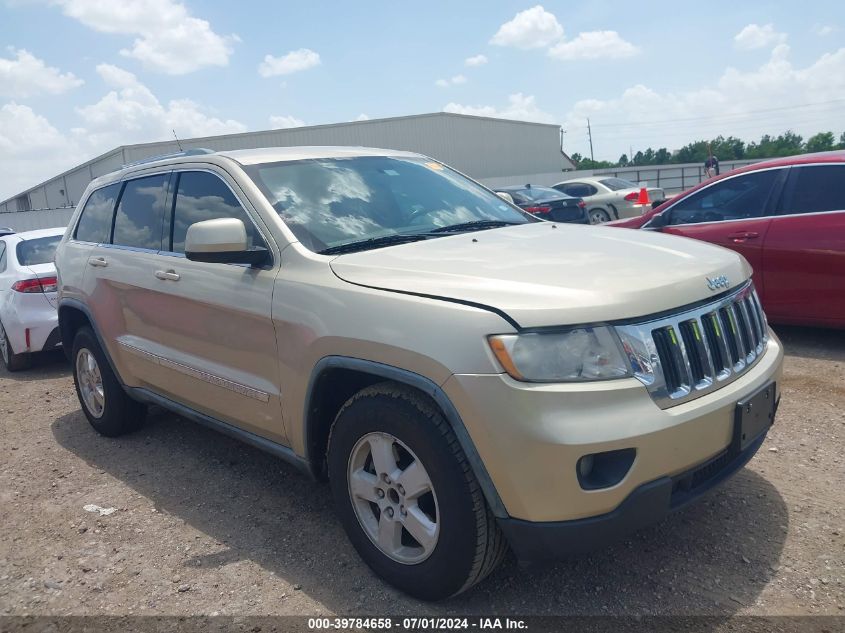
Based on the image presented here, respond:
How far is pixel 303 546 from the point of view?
3369 millimetres

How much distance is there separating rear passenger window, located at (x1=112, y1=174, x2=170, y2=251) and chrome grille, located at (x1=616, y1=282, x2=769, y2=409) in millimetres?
2897

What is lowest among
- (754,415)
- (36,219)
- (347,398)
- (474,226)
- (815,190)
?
(754,415)

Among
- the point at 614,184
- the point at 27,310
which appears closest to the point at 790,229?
the point at 27,310

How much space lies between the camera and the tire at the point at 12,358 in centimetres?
760

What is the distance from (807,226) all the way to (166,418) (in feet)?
17.1

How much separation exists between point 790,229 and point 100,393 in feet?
17.7

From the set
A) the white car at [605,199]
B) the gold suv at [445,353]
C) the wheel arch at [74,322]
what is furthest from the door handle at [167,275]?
the white car at [605,199]

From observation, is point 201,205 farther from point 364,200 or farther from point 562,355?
point 562,355

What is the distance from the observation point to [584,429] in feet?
7.54

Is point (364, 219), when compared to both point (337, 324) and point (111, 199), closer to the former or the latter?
point (337, 324)

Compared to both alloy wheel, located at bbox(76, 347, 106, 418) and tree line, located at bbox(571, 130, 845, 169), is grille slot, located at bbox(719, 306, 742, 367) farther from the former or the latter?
tree line, located at bbox(571, 130, 845, 169)

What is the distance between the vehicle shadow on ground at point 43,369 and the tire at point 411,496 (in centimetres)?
573

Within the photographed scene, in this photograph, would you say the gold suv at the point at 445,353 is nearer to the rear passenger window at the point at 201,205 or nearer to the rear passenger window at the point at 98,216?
the rear passenger window at the point at 201,205

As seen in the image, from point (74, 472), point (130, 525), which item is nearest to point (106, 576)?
point (130, 525)
